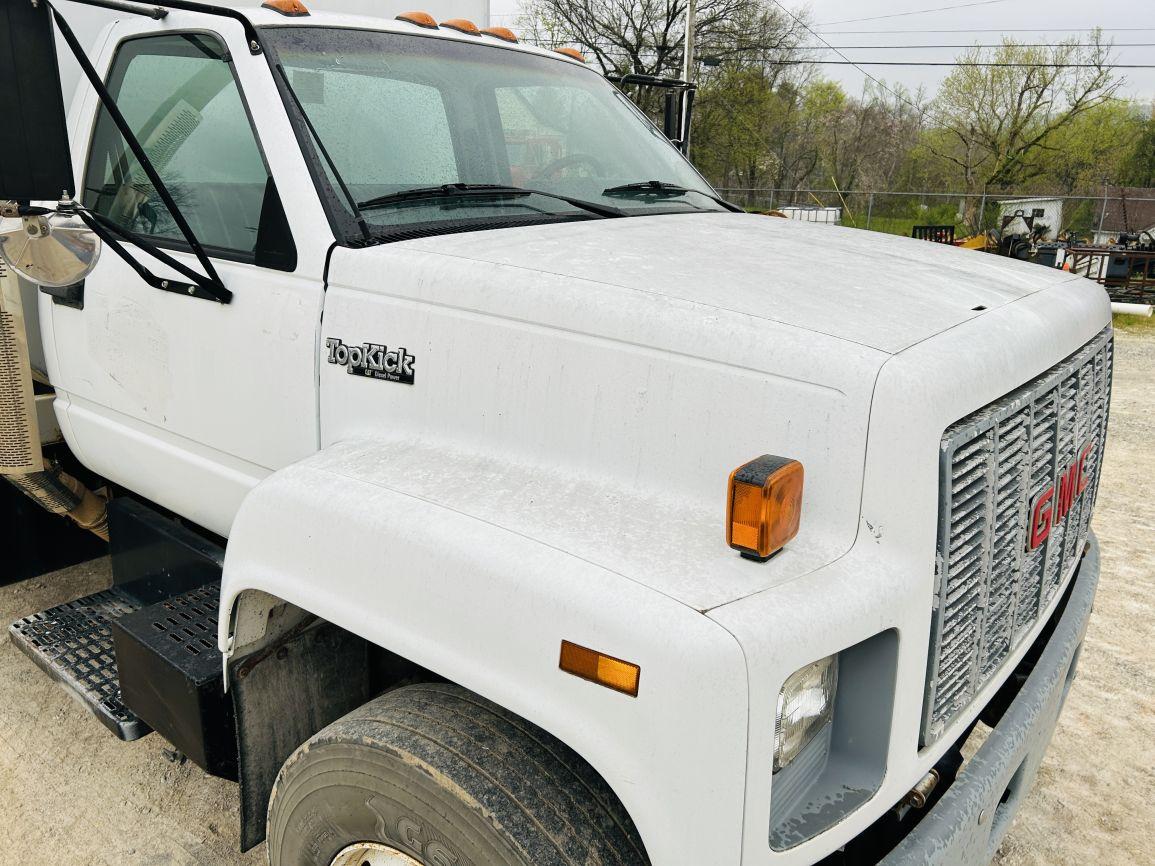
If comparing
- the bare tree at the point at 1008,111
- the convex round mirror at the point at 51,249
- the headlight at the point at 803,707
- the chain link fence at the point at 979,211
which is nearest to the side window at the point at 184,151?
the convex round mirror at the point at 51,249

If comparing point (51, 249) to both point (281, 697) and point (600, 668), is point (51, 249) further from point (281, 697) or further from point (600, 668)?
point (600, 668)

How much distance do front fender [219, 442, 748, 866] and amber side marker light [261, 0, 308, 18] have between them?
136cm

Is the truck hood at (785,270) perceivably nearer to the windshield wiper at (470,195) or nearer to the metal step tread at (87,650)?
the windshield wiper at (470,195)

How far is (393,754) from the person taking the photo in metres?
1.82

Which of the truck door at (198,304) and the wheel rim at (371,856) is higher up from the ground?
the truck door at (198,304)

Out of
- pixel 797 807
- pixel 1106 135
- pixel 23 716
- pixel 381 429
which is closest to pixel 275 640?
pixel 381 429

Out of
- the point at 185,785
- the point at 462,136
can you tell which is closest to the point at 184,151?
the point at 462,136

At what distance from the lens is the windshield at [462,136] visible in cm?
251

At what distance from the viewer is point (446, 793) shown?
174 centimetres

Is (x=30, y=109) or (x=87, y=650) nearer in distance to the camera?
(x=30, y=109)

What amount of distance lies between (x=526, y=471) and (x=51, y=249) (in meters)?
1.37

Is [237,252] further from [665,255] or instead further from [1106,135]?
[1106,135]

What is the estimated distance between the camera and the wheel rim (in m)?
1.87

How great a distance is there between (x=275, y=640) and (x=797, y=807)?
130 centimetres
